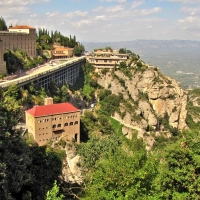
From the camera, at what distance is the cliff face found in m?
63.9

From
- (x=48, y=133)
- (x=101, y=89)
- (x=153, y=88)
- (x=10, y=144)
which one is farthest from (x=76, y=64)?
(x=10, y=144)

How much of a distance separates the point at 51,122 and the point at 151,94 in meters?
34.1

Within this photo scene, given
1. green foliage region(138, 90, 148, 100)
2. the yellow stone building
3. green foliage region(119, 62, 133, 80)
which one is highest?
the yellow stone building

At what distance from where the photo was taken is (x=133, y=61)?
7162 centimetres

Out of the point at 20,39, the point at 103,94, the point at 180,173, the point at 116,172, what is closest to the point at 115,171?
the point at 116,172

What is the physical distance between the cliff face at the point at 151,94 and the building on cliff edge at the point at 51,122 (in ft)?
78.6

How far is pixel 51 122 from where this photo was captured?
126ft

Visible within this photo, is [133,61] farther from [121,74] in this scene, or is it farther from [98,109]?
[98,109]

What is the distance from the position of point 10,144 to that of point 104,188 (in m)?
6.42

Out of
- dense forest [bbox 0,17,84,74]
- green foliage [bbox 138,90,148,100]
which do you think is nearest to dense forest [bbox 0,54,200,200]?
dense forest [bbox 0,17,84,74]

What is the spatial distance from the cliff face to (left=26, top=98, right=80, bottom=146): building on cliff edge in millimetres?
23942

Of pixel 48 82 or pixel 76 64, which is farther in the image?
pixel 76 64

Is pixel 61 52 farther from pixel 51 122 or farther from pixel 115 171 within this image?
pixel 115 171

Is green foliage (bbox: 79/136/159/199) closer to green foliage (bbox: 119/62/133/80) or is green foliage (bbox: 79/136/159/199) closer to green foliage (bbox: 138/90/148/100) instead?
green foliage (bbox: 138/90/148/100)
